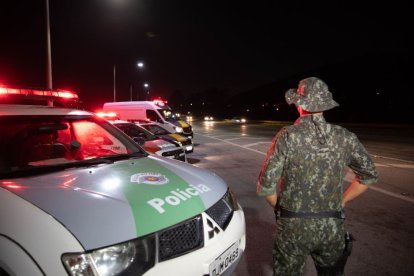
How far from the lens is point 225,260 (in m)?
2.81

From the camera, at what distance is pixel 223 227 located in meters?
2.92

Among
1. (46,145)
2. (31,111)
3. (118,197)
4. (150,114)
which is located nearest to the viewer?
(118,197)

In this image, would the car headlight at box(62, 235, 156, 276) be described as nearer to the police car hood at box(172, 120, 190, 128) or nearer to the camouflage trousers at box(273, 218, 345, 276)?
the camouflage trousers at box(273, 218, 345, 276)

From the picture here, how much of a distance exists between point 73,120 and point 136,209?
202 centimetres


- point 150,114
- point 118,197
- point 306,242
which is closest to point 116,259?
point 118,197

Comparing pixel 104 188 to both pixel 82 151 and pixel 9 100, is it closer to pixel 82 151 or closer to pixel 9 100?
pixel 82 151

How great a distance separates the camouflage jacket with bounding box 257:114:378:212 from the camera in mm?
2588

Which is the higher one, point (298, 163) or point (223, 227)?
point (298, 163)

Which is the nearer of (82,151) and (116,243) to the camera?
(116,243)

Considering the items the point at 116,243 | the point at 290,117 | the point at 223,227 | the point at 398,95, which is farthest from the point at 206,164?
the point at 398,95

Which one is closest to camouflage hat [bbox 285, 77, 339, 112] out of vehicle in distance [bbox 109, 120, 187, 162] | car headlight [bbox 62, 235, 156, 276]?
car headlight [bbox 62, 235, 156, 276]

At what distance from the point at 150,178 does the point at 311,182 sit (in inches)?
51.9

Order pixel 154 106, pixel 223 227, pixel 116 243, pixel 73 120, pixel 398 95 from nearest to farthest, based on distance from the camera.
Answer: pixel 116 243
pixel 223 227
pixel 73 120
pixel 154 106
pixel 398 95

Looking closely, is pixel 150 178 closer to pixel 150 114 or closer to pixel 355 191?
pixel 355 191
